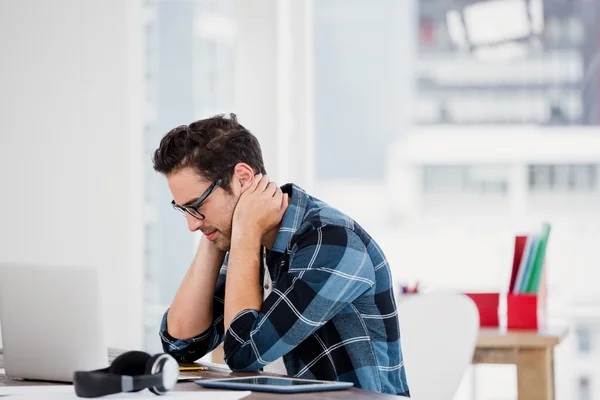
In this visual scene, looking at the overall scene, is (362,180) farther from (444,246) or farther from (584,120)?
(584,120)

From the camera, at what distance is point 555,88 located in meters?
9.29

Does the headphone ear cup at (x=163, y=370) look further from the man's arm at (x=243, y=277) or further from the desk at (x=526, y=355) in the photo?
the desk at (x=526, y=355)

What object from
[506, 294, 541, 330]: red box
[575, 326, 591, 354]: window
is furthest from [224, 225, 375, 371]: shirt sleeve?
[575, 326, 591, 354]: window

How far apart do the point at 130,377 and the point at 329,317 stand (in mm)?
412

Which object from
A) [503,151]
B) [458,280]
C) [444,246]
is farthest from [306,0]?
[503,151]

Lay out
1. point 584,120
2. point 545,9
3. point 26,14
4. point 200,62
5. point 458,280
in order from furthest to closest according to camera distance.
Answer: point 584,120 < point 545,9 < point 458,280 < point 200,62 < point 26,14

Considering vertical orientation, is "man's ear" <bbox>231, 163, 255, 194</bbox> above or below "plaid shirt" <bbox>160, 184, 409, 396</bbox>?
above

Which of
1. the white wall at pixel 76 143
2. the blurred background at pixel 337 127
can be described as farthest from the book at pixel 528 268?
the white wall at pixel 76 143

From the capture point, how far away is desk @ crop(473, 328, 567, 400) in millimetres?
2352

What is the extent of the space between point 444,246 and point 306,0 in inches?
207

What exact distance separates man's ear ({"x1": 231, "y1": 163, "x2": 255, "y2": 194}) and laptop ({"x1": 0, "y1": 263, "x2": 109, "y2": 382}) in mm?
393

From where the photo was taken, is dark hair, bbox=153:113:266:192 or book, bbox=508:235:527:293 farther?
book, bbox=508:235:527:293

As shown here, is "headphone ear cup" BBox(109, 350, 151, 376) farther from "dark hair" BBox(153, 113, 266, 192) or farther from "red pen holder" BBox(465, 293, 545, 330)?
"red pen holder" BBox(465, 293, 545, 330)

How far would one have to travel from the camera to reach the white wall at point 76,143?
221 centimetres
